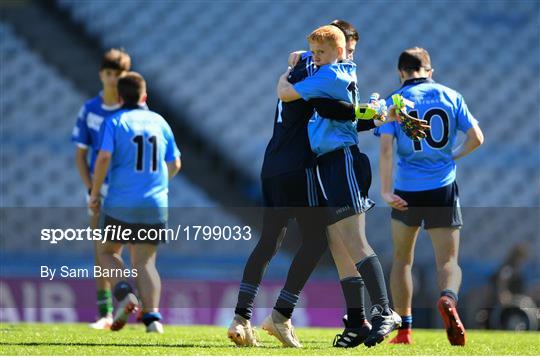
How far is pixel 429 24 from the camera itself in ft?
52.0

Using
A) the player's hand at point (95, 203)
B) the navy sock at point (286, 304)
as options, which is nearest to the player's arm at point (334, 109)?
the navy sock at point (286, 304)

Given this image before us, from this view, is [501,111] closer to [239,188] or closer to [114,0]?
[239,188]

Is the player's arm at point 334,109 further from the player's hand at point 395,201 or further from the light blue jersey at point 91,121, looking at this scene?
the light blue jersey at point 91,121

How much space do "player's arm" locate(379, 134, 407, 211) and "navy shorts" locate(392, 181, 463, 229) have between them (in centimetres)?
8

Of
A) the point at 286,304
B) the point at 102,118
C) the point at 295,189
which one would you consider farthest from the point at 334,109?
Result: the point at 102,118

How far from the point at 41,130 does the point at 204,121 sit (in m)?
2.14

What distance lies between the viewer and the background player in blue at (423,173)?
589 centimetres

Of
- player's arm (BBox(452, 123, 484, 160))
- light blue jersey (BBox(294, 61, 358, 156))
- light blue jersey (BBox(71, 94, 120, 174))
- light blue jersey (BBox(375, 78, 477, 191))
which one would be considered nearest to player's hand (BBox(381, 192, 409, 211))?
light blue jersey (BBox(375, 78, 477, 191))

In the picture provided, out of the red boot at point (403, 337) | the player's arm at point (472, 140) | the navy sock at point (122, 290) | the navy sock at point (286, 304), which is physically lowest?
the red boot at point (403, 337)

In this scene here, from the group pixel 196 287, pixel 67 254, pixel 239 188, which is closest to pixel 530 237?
pixel 239 188

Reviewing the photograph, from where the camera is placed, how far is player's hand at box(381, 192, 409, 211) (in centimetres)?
584

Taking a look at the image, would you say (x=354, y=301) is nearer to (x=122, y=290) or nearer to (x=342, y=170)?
(x=342, y=170)

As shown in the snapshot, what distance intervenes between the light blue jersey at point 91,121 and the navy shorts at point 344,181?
9.23 ft

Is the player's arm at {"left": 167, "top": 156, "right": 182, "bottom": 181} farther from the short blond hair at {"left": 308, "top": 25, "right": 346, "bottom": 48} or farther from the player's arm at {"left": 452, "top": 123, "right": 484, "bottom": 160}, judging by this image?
the short blond hair at {"left": 308, "top": 25, "right": 346, "bottom": 48}
